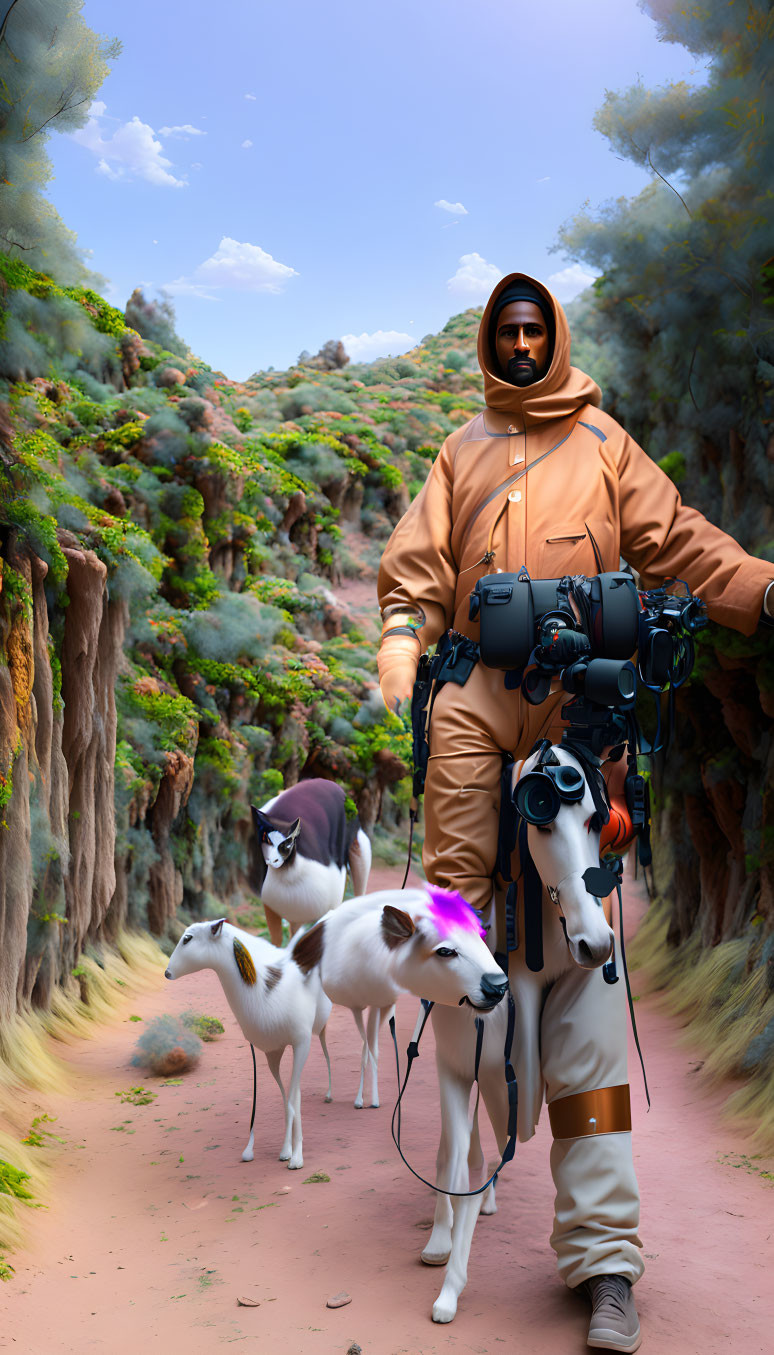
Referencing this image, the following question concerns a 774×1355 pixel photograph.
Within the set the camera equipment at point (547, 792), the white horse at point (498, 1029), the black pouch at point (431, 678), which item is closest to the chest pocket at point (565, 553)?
the black pouch at point (431, 678)

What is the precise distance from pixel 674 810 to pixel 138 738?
474cm

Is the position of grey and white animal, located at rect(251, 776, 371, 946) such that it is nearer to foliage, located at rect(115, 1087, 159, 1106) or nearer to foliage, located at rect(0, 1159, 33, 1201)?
foliage, located at rect(115, 1087, 159, 1106)

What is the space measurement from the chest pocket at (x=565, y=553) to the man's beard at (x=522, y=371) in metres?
0.55

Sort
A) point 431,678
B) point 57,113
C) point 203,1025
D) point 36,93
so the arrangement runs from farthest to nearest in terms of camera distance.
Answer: point 203,1025, point 57,113, point 36,93, point 431,678

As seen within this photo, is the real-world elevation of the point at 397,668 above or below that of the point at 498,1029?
above

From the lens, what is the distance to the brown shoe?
263cm

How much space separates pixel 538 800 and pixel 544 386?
4.83 ft

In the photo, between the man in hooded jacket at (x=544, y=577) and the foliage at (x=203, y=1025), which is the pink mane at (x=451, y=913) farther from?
the foliage at (x=203, y=1025)

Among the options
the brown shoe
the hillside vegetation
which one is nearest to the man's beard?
the brown shoe

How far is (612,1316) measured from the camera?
268cm

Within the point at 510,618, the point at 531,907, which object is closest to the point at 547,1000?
the point at 531,907

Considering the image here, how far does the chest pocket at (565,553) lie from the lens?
10.3 ft

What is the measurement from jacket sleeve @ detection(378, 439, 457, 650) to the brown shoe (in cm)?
195

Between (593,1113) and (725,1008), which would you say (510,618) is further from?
(725,1008)
